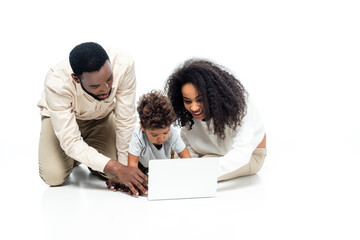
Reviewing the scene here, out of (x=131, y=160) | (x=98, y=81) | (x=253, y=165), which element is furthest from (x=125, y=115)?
(x=253, y=165)

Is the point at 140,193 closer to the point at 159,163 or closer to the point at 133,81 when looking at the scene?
the point at 159,163

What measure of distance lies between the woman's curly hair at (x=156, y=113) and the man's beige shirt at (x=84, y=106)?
0.38 m

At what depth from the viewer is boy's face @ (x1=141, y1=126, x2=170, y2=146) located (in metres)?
2.61

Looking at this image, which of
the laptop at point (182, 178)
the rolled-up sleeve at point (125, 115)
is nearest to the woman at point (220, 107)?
the laptop at point (182, 178)

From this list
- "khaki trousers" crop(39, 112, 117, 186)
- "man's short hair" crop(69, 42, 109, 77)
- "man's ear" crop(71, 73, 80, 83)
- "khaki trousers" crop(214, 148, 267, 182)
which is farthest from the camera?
"khaki trousers" crop(214, 148, 267, 182)

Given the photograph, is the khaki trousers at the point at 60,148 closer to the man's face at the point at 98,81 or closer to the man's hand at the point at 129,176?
the man's hand at the point at 129,176

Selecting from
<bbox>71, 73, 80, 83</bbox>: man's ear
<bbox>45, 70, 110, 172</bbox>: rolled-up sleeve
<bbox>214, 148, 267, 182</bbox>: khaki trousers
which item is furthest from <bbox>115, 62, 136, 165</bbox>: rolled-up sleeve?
<bbox>214, 148, 267, 182</bbox>: khaki trousers

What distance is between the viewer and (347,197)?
2.85m

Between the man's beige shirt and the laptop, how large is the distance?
36 centimetres

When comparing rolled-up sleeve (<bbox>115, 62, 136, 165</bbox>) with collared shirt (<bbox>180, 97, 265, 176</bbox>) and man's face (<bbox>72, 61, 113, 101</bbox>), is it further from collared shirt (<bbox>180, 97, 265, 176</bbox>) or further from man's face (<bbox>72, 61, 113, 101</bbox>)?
collared shirt (<bbox>180, 97, 265, 176</bbox>)

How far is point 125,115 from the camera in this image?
9.83ft

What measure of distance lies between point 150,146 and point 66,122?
560 mm

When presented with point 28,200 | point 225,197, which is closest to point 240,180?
point 225,197

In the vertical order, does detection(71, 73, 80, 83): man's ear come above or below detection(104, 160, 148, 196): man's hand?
above
